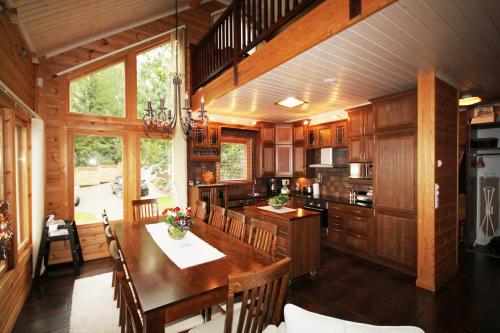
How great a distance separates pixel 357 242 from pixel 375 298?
1.36 m

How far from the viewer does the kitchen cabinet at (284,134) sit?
587 cm

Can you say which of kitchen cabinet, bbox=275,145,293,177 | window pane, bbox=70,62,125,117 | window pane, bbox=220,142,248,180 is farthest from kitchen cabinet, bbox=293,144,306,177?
window pane, bbox=70,62,125,117

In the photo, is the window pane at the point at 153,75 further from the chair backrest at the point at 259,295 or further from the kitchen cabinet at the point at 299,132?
the chair backrest at the point at 259,295

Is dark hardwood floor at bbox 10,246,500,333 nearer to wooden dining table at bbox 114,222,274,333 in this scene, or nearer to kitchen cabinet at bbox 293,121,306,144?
wooden dining table at bbox 114,222,274,333

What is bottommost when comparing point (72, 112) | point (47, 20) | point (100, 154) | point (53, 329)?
point (53, 329)

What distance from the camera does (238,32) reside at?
336cm

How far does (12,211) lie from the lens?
98.0 inches

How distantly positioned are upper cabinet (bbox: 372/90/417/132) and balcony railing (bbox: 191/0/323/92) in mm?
1985

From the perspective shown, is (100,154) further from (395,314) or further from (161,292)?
(395,314)

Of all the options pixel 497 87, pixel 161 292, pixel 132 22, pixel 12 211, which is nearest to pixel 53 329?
pixel 12 211

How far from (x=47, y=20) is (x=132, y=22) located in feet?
6.07

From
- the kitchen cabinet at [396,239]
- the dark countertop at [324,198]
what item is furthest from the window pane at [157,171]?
the kitchen cabinet at [396,239]

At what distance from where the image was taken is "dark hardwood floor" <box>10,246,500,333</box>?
2.43 metres

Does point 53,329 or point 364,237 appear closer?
point 53,329
